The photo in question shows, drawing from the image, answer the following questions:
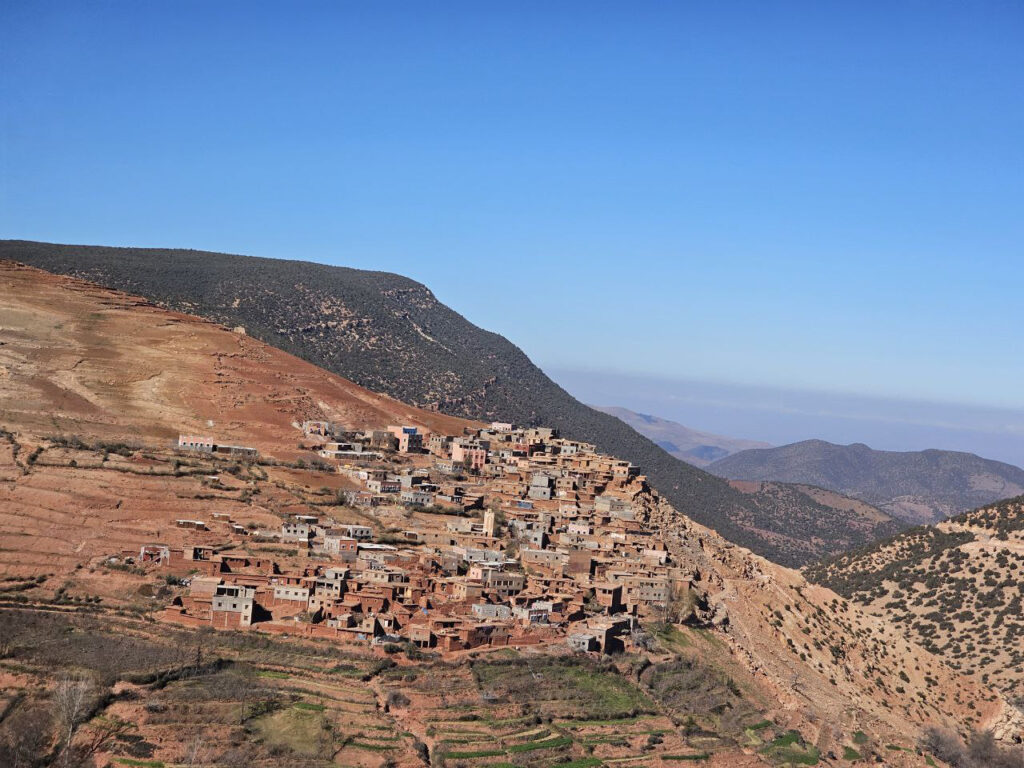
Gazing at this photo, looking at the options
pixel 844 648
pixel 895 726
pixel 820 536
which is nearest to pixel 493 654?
pixel 895 726

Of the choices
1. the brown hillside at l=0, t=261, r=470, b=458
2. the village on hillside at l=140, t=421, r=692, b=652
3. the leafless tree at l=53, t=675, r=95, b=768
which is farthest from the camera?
the brown hillside at l=0, t=261, r=470, b=458

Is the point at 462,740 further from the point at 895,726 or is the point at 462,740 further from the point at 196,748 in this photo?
the point at 895,726

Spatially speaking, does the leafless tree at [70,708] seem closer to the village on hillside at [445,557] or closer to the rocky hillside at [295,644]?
the rocky hillside at [295,644]

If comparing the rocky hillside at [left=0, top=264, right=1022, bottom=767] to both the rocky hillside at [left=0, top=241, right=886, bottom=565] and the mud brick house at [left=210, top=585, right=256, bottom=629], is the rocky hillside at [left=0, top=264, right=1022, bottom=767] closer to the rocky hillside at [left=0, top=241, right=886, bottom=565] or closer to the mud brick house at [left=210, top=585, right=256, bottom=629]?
the mud brick house at [left=210, top=585, right=256, bottom=629]

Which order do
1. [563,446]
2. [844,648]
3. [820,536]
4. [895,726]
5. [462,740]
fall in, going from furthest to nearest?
1. [820,536]
2. [563,446]
3. [844,648]
4. [895,726]
5. [462,740]

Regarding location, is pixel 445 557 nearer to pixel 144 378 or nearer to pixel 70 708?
pixel 70 708

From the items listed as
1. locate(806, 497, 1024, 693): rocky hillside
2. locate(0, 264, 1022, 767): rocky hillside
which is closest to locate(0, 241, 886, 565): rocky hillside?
locate(806, 497, 1024, 693): rocky hillside

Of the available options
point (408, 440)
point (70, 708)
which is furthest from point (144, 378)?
point (70, 708)
